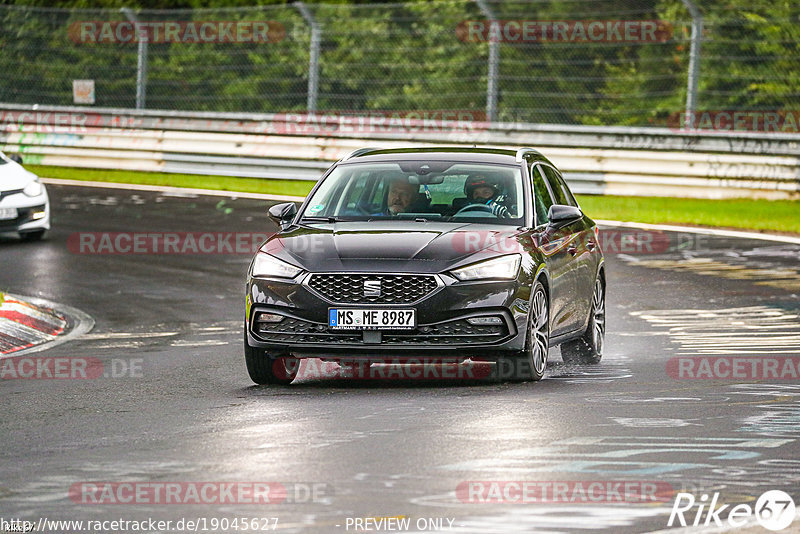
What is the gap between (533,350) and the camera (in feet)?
34.1

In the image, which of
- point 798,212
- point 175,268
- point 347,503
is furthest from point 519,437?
point 798,212

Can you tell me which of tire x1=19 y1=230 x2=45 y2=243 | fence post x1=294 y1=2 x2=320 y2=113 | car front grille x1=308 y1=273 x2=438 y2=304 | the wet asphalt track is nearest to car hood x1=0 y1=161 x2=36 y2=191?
tire x1=19 y1=230 x2=45 y2=243

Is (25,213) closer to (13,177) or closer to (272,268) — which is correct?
(13,177)

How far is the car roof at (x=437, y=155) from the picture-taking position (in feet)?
38.4

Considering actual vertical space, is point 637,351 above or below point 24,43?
below

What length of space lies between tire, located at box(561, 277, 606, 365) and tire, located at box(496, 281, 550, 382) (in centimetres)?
135

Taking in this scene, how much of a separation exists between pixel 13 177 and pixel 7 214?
0.70 meters

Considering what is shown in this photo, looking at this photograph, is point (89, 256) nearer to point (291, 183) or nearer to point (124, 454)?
point (291, 183)

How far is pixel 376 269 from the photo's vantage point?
10031 millimetres

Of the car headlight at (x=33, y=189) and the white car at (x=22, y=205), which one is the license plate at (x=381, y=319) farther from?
the car headlight at (x=33, y=189)

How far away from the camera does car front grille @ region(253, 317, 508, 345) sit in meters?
10.0

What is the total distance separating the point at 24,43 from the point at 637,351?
22.0 meters

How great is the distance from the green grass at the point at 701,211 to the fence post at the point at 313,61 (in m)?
5.12

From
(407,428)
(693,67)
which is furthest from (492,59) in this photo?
(407,428)
